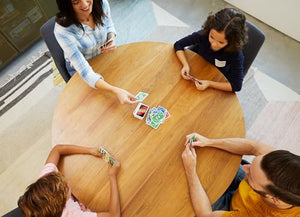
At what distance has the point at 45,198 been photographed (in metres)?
1.38

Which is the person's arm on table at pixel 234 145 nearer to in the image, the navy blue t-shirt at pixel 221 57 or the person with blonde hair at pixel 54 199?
the navy blue t-shirt at pixel 221 57

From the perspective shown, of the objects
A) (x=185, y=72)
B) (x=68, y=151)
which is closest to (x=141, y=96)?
(x=185, y=72)

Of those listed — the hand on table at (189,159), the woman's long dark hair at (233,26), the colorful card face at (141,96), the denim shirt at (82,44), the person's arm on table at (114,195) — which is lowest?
the hand on table at (189,159)

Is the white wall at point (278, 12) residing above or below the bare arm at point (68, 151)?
below

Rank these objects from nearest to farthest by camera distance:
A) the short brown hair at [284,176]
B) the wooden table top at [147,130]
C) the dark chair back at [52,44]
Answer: the short brown hair at [284,176] → the wooden table top at [147,130] → the dark chair back at [52,44]

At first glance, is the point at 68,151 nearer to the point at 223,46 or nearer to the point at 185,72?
the point at 185,72

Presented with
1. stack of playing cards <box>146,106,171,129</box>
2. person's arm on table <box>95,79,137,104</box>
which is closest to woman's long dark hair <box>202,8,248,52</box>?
stack of playing cards <box>146,106,171,129</box>

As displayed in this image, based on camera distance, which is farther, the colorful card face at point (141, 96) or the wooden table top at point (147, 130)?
the colorful card face at point (141, 96)

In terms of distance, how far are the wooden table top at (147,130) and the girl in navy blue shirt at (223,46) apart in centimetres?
7

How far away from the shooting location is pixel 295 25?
10.5 feet

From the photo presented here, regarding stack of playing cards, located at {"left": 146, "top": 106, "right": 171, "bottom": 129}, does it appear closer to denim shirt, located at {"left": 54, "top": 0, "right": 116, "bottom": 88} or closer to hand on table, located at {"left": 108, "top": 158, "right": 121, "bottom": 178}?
hand on table, located at {"left": 108, "top": 158, "right": 121, "bottom": 178}

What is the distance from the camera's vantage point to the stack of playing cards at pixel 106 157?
5.27ft

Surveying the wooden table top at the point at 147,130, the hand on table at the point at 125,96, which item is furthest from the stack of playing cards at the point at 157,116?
the hand on table at the point at 125,96

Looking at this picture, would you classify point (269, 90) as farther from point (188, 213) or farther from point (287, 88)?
point (188, 213)
